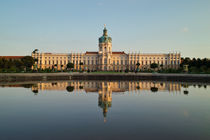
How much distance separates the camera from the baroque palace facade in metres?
124

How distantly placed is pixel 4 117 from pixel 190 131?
13.4m

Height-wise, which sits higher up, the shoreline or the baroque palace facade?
the baroque palace facade

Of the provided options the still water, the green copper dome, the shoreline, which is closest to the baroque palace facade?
the green copper dome

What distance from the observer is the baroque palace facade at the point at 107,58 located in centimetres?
12425

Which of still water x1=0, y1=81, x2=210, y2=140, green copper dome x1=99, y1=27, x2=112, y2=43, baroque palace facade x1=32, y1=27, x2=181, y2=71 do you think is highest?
green copper dome x1=99, y1=27, x2=112, y2=43

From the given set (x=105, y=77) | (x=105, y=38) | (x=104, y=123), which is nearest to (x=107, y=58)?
(x=105, y=38)

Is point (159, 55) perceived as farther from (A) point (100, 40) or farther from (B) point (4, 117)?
(B) point (4, 117)

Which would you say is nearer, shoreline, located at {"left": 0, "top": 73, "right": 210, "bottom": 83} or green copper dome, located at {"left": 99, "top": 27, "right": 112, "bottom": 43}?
shoreline, located at {"left": 0, "top": 73, "right": 210, "bottom": 83}

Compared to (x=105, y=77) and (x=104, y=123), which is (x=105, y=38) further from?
(x=104, y=123)

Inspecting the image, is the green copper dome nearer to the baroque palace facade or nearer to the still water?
the baroque palace facade

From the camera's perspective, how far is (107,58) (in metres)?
121

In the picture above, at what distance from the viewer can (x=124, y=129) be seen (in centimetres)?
1146

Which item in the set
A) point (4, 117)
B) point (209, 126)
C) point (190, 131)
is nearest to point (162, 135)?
point (190, 131)

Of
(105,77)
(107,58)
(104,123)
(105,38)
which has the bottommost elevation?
(104,123)
